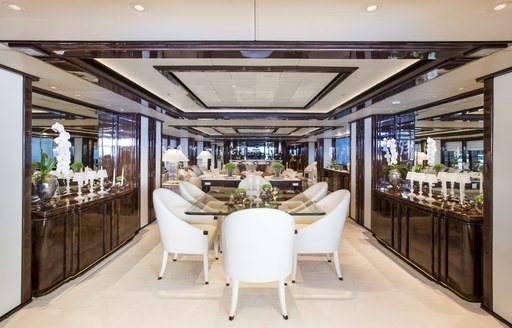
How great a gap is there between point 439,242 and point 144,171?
5185mm

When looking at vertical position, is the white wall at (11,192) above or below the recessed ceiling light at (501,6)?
below

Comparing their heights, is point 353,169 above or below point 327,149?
below

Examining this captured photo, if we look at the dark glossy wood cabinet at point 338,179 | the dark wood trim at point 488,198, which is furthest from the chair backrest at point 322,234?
the dark glossy wood cabinet at point 338,179

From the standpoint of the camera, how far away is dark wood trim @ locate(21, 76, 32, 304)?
282 centimetres

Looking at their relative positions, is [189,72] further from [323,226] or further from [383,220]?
[383,220]

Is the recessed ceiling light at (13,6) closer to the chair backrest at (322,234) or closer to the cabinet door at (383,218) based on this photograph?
the chair backrest at (322,234)

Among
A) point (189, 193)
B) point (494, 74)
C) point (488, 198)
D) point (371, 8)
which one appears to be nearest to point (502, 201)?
Answer: point (488, 198)

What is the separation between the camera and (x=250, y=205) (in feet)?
12.3


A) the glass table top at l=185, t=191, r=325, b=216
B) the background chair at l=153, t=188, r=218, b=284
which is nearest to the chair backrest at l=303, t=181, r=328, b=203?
the glass table top at l=185, t=191, r=325, b=216

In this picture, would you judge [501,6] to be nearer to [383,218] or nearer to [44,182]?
[383,218]

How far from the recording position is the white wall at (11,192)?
2645 millimetres

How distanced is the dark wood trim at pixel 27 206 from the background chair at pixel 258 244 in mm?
2006

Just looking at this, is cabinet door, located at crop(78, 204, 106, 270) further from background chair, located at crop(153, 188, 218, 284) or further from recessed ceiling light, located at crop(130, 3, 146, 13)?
recessed ceiling light, located at crop(130, 3, 146, 13)

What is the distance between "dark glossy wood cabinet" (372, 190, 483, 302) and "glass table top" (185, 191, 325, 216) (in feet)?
4.20
